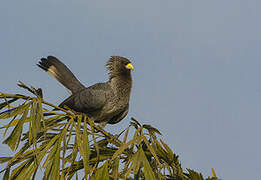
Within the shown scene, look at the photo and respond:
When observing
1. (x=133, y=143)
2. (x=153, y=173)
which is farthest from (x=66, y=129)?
(x=153, y=173)

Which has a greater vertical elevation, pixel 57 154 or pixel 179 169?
pixel 179 169

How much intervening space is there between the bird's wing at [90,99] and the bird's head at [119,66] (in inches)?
19.0

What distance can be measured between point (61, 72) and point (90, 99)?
1.16 m

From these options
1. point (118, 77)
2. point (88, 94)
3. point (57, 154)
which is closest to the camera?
point (57, 154)

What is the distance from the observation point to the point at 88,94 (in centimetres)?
578

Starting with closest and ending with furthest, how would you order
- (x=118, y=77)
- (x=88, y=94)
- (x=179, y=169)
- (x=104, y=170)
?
(x=104, y=170)
(x=179, y=169)
(x=88, y=94)
(x=118, y=77)

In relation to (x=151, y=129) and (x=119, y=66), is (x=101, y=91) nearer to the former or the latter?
(x=119, y=66)

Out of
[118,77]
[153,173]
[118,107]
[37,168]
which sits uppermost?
[118,77]

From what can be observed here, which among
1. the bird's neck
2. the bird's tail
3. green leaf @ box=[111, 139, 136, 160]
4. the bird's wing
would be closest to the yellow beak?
the bird's neck

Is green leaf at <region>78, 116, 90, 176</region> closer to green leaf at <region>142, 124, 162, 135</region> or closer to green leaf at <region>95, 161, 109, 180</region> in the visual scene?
green leaf at <region>95, 161, 109, 180</region>

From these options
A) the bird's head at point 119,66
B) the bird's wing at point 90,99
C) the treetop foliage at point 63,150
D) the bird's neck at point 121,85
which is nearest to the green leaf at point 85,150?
the treetop foliage at point 63,150

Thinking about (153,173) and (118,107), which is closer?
(153,173)

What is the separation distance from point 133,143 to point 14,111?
1173 millimetres

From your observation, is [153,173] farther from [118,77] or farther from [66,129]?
[118,77]
